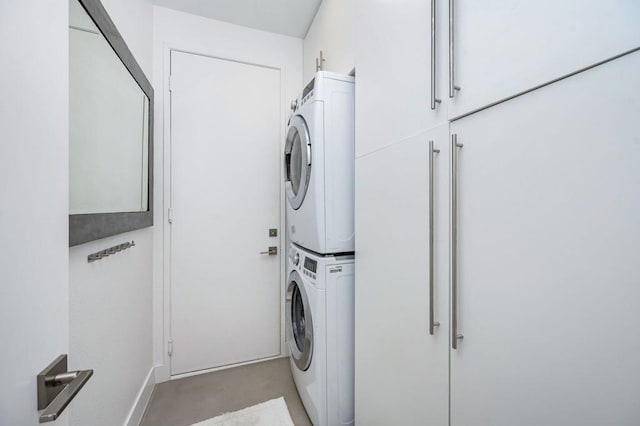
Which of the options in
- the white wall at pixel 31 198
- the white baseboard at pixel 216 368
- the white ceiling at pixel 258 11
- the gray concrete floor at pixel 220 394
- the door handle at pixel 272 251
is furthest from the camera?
the door handle at pixel 272 251

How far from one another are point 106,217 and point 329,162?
1.03 meters

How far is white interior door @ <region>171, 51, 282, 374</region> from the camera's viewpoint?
206cm

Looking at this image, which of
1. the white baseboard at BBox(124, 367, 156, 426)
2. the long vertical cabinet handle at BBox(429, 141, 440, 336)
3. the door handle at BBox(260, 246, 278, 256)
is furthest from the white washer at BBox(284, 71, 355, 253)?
the white baseboard at BBox(124, 367, 156, 426)

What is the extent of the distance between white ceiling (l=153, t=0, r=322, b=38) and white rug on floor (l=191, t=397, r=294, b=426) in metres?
2.79

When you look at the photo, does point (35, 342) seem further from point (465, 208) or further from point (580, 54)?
point (580, 54)

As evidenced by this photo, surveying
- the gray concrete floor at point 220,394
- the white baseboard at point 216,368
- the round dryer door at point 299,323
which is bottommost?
the gray concrete floor at point 220,394

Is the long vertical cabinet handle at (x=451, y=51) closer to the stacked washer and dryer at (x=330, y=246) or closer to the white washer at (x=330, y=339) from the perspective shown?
the stacked washer and dryer at (x=330, y=246)

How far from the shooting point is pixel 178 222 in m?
2.05

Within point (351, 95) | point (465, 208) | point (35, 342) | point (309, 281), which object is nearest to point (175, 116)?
point (351, 95)

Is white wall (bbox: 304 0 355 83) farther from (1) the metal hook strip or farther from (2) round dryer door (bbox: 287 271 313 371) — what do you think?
(1) the metal hook strip

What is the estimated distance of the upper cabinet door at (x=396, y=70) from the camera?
2.68 ft

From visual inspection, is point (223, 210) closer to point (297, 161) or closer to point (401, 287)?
point (297, 161)

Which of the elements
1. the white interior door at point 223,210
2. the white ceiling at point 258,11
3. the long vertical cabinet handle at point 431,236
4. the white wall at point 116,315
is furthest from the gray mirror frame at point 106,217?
the long vertical cabinet handle at point 431,236

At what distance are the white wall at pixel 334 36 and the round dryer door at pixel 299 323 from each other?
1320mm
